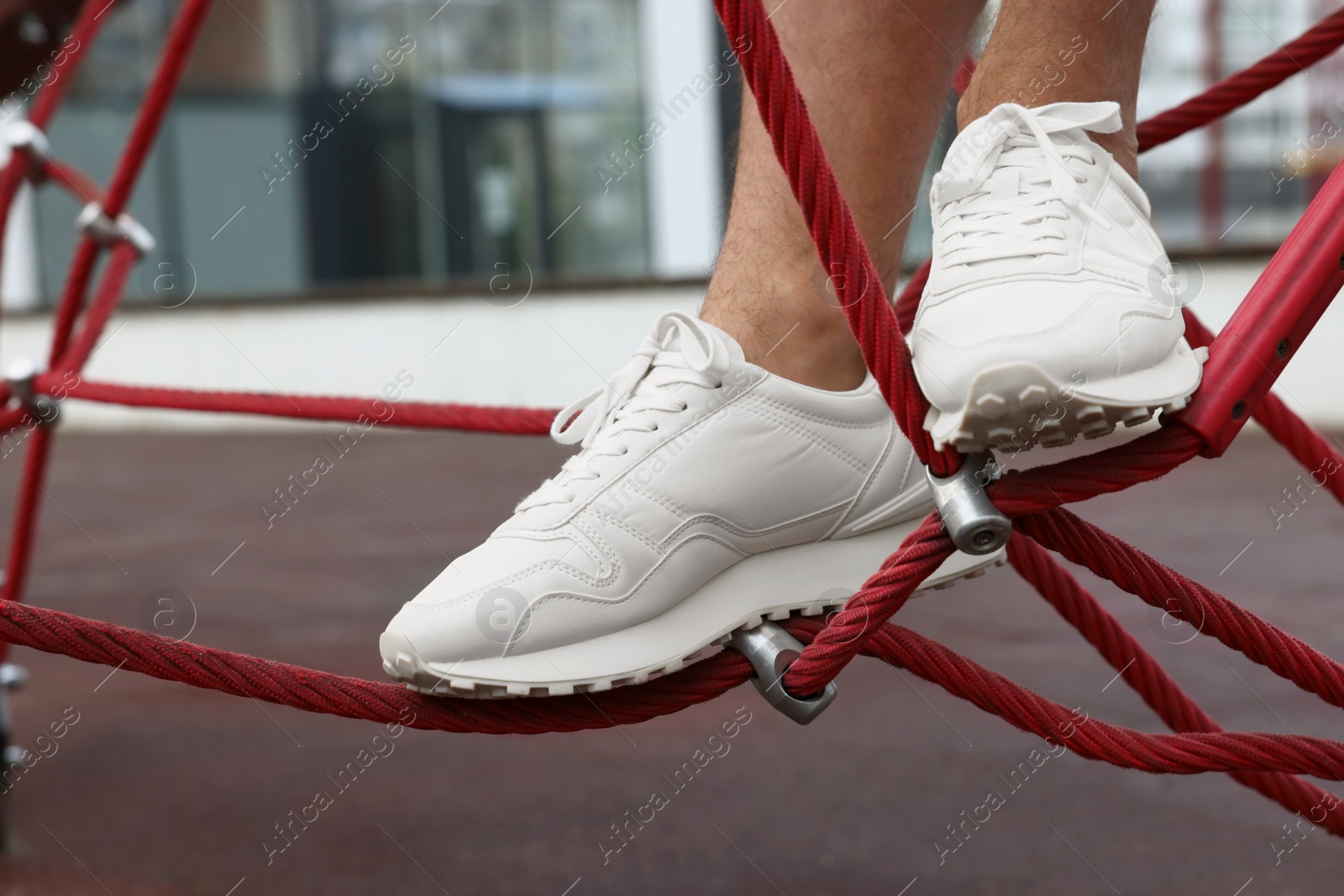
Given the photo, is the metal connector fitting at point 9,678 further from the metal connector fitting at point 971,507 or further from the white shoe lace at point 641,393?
the metal connector fitting at point 971,507

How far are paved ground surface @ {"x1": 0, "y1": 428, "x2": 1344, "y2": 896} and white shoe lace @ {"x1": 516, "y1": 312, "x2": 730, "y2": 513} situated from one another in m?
0.41

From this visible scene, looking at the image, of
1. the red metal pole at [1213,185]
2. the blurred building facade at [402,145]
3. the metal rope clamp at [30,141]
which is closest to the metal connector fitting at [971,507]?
the metal rope clamp at [30,141]

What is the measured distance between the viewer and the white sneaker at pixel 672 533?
52 cm

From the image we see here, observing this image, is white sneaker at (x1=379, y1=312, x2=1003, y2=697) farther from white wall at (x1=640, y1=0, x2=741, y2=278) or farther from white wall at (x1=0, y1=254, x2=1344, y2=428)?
white wall at (x1=640, y1=0, x2=741, y2=278)

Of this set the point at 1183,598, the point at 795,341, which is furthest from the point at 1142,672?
the point at 795,341

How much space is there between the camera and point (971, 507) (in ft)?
1.51

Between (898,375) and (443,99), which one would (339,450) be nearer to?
(443,99)

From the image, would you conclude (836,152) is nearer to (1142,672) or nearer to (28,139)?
(1142,672)

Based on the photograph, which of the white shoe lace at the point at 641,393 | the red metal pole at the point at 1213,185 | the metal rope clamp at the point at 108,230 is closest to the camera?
the white shoe lace at the point at 641,393

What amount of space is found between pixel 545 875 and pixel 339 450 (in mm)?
3273

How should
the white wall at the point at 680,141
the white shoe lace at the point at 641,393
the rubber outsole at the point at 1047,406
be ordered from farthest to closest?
the white wall at the point at 680,141, the white shoe lace at the point at 641,393, the rubber outsole at the point at 1047,406

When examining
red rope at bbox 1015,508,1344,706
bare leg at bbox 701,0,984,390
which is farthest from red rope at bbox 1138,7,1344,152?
red rope at bbox 1015,508,1344,706

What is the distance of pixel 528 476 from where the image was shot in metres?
3.22

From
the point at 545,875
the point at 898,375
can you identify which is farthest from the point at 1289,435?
the point at 545,875
